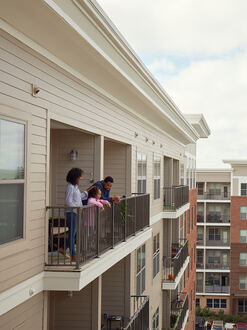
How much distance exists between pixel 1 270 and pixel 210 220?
56.9 m

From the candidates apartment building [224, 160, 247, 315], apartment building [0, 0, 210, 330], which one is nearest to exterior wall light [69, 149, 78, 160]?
apartment building [0, 0, 210, 330]

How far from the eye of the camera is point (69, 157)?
12.9 meters

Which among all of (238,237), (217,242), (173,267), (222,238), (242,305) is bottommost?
(242,305)

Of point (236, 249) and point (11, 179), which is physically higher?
point (11, 179)

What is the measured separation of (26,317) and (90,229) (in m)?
1.95

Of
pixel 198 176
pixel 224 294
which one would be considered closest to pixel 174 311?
pixel 224 294

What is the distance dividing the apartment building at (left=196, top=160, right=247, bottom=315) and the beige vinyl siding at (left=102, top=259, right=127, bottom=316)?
44.6 metres

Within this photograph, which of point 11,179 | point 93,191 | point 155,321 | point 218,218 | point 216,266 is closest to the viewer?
point 11,179

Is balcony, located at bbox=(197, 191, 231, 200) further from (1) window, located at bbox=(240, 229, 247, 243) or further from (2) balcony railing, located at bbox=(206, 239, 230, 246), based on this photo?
(2) balcony railing, located at bbox=(206, 239, 230, 246)

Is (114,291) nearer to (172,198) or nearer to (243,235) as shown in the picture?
(172,198)

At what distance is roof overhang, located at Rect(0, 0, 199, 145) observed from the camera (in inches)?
279

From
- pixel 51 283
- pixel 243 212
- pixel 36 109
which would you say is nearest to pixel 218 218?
pixel 243 212

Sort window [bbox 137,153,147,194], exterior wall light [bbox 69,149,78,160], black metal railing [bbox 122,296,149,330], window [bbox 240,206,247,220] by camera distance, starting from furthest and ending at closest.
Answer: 1. window [bbox 240,206,247,220]
2. window [bbox 137,153,147,194]
3. black metal railing [bbox 122,296,149,330]
4. exterior wall light [bbox 69,149,78,160]

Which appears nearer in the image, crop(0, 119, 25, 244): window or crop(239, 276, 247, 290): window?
crop(0, 119, 25, 244): window
